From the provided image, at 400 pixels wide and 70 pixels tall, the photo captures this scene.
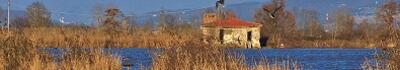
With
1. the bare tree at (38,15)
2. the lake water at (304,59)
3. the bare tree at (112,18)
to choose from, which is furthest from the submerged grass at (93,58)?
the bare tree at (38,15)

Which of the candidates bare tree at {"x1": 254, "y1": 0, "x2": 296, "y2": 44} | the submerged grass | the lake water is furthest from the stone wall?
the submerged grass

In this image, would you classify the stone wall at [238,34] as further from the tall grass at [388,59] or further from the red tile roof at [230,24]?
the tall grass at [388,59]

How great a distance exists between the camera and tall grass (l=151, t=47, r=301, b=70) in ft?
52.3

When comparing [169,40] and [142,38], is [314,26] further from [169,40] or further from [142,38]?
[169,40]

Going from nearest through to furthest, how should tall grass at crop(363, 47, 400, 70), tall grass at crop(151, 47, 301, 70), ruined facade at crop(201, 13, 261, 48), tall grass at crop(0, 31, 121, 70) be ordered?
tall grass at crop(363, 47, 400, 70)
tall grass at crop(151, 47, 301, 70)
tall grass at crop(0, 31, 121, 70)
ruined facade at crop(201, 13, 261, 48)

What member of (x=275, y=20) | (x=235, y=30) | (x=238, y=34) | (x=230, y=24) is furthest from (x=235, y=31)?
(x=275, y=20)

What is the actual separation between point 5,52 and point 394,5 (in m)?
82.8

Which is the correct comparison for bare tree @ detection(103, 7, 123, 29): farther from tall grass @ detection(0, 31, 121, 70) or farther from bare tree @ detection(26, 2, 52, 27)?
tall grass @ detection(0, 31, 121, 70)

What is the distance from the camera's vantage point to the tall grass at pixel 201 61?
15.9m

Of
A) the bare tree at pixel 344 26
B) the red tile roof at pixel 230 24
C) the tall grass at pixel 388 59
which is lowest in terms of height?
the bare tree at pixel 344 26

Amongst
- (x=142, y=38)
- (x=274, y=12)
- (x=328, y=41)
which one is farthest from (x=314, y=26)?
(x=142, y=38)

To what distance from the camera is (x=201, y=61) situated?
16.4m

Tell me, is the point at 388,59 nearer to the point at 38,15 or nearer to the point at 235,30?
the point at 235,30

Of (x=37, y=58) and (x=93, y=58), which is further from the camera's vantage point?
(x=93, y=58)
